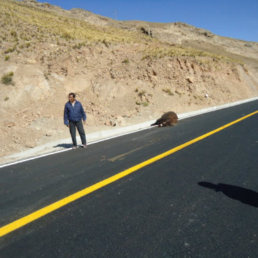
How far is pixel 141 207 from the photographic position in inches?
139

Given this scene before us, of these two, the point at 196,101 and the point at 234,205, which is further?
the point at 196,101

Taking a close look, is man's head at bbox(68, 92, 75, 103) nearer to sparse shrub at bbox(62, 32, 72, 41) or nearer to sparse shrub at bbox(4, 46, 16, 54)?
sparse shrub at bbox(4, 46, 16, 54)

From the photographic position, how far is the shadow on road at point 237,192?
3.62 metres

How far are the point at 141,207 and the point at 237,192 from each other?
63.1 inches

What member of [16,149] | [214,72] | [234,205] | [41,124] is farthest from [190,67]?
[234,205]

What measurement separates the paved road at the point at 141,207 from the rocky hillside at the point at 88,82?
4.85 meters

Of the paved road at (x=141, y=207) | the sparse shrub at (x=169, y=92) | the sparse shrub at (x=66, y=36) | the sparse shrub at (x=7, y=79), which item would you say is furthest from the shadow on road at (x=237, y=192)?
the sparse shrub at (x=66, y=36)

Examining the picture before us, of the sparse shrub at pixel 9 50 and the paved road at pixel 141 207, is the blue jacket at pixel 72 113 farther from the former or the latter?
the sparse shrub at pixel 9 50

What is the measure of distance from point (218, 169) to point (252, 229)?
6.93ft

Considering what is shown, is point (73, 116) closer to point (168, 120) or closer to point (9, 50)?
point (168, 120)

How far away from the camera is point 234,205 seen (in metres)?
3.50

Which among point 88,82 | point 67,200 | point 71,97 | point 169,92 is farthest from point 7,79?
point 67,200

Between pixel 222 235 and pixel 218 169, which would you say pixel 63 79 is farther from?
pixel 222 235

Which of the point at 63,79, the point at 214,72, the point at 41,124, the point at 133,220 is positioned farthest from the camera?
the point at 214,72
